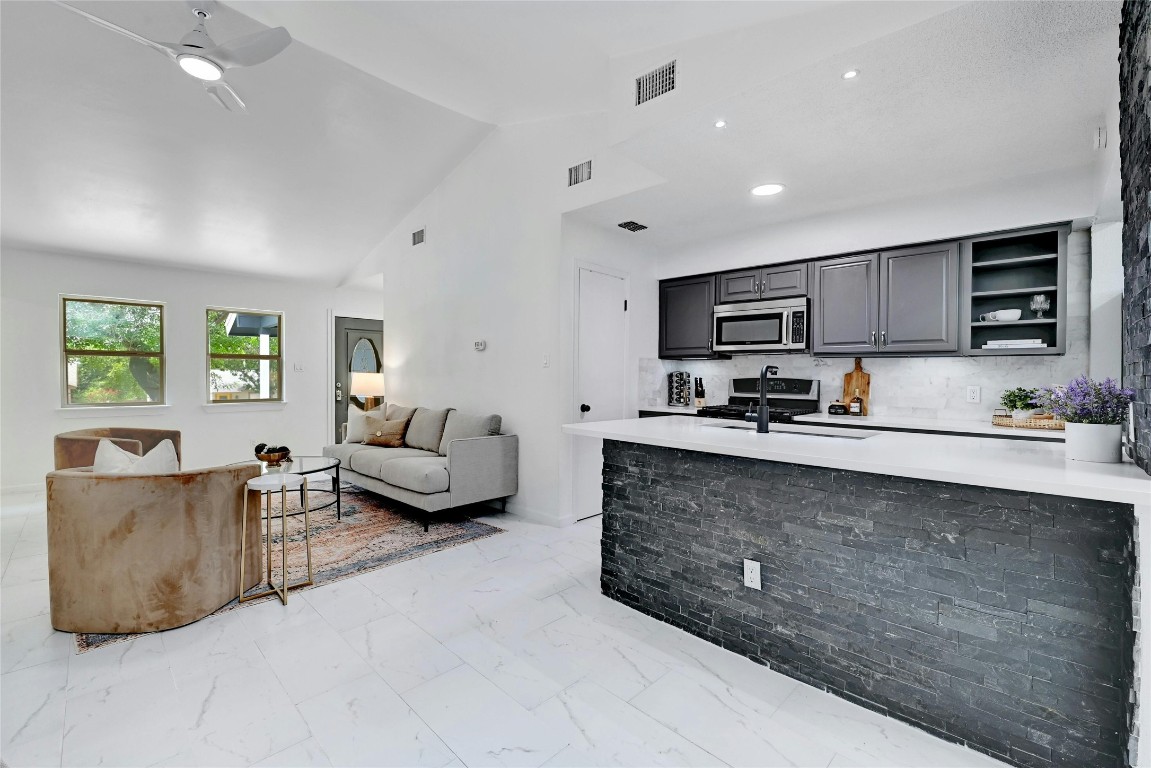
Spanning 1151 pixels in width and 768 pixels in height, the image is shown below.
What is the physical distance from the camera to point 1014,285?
11.1ft

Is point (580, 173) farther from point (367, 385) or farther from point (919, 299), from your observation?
point (367, 385)

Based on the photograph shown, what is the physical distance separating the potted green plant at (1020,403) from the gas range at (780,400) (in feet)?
3.94

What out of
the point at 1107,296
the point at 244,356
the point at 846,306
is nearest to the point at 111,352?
the point at 244,356

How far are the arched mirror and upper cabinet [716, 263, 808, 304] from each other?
16.9 feet

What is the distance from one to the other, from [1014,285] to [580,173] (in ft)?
9.94

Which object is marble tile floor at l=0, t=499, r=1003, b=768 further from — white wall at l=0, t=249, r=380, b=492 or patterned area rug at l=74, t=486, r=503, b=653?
white wall at l=0, t=249, r=380, b=492

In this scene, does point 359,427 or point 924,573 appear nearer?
point 924,573

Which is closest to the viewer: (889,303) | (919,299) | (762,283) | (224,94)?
(224,94)

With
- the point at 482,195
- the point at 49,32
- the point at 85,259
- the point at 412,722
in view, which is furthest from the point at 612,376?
the point at 85,259

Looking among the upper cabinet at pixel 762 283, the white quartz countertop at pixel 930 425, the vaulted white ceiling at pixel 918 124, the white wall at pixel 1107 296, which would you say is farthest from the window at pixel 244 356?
the white wall at pixel 1107 296

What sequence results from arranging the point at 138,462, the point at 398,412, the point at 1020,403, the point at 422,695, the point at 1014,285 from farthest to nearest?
the point at 398,412
the point at 1014,285
the point at 1020,403
the point at 138,462
the point at 422,695

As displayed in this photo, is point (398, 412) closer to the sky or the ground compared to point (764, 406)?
closer to the ground

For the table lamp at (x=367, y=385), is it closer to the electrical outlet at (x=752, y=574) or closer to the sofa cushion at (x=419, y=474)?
the sofa cushion at (x=419, y=474)

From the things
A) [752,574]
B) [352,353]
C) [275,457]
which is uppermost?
[352,353]
